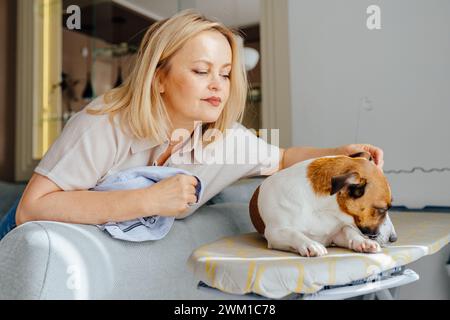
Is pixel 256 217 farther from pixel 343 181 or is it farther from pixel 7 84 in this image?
pixel 7 84

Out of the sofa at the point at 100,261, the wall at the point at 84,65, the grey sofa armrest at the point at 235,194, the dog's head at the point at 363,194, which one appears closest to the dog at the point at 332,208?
the dog's head at the point at 363,194

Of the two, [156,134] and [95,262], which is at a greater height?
[156,134]

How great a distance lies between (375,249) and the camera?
1.88 feet

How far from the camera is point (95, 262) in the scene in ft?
2.23

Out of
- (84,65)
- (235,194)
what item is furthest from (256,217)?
(84,65)

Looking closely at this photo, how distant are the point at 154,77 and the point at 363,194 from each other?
457 millimetres

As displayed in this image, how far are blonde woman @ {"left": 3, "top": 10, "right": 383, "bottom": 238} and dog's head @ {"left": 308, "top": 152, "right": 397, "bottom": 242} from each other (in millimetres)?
174

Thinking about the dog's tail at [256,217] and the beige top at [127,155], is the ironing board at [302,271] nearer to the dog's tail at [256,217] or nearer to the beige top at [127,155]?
the dog's tail at [256,217]

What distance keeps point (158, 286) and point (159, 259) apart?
50 mm

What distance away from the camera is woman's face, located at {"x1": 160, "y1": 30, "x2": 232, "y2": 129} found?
784 mm

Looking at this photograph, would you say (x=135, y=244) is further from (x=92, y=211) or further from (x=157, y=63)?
(x=157, y=63)

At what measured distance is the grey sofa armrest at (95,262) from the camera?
0.60m

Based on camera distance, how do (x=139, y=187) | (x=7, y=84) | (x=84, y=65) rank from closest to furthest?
(x=139, y=187), (x=7, y=84), (x=84, y=65)

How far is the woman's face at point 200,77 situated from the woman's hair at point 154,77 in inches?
0.7
